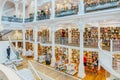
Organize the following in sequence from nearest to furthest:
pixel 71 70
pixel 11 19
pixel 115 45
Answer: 1. pixel 115 45
2. pixel 71 70
3. pixel 11 19

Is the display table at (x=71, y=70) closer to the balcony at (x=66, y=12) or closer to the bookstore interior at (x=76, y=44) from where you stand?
the bookstore interior at (x=76, y=44)

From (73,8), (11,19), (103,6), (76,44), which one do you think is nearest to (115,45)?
(103,6)

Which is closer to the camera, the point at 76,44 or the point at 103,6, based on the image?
the point at 103,6

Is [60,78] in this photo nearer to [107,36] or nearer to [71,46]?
[71,46]

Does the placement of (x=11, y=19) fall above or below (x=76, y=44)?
above

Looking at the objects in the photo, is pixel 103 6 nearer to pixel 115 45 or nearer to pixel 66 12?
pixel 115 45

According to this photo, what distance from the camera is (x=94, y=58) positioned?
14.5 metres

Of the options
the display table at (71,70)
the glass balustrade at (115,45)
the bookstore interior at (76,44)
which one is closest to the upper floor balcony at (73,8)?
the bookstore interior at (76,44)

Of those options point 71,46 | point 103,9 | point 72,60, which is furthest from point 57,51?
point 103,9

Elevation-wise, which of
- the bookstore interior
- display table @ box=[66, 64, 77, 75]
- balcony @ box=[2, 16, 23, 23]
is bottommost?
display table @ box=[66, 64, 77, 75]

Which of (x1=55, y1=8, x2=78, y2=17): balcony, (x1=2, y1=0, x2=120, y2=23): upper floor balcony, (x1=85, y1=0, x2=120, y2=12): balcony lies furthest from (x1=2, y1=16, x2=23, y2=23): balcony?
(x1=85, y1=0, x2=120, y2=12): balcony

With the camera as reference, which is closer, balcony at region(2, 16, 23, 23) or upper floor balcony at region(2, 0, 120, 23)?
upper floor balcony at region(2, 0, 120, 23)

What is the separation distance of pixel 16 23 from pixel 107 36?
A: 11.5 m

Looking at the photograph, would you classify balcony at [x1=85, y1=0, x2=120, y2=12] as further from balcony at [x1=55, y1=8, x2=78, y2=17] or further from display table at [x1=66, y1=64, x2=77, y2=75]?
display table at [x1=66, y1=64, x2=77, y2=75]
